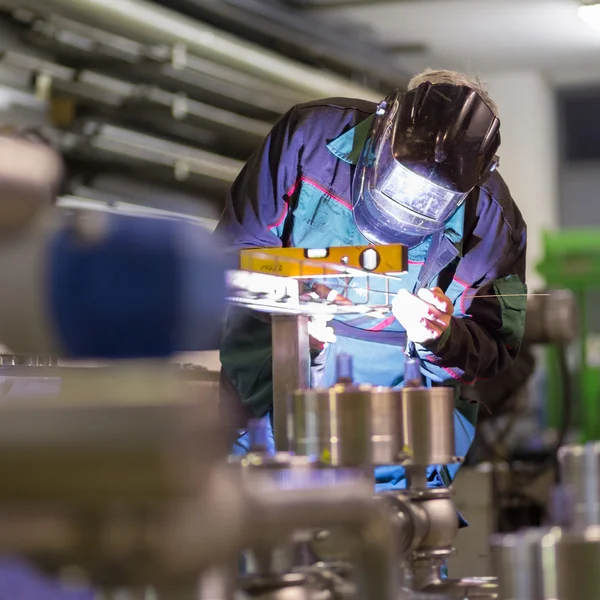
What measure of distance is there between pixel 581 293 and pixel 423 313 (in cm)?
278

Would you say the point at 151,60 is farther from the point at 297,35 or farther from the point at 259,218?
the point at 259,218

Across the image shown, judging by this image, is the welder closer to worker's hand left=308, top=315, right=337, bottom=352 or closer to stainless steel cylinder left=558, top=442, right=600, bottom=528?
worker's hand left=308, top=315, right=337, bottom=352

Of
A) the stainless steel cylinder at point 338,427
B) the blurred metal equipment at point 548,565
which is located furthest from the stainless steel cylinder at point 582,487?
the stainless steel cylinder at point 338,427

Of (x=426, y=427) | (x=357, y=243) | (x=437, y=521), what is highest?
(x=357, y=243)

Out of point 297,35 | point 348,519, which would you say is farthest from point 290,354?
point 297,35

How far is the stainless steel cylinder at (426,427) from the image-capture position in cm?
102

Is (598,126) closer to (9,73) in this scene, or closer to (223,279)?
(9,73)

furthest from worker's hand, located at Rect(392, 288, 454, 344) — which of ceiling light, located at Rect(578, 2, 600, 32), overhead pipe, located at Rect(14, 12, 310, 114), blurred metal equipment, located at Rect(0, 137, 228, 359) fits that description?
ceiling light, located at Rect(578, 2, 600, 32)

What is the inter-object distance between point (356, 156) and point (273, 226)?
0.49 feet

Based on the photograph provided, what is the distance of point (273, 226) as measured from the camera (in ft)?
4.82

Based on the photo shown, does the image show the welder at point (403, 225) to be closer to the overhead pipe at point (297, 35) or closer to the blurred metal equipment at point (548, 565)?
the blurred metal equipment at point (548, 565)

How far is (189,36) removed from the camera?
10.5 ft

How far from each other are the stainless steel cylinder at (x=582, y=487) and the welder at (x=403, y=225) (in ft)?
2.90

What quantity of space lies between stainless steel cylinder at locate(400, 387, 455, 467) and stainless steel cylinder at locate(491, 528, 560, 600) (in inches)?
7.5
